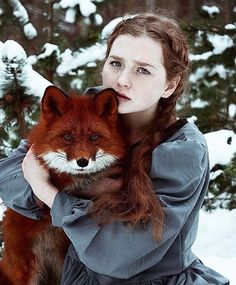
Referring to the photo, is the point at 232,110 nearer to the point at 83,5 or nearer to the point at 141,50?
the point at 83,5

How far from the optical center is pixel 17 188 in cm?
240

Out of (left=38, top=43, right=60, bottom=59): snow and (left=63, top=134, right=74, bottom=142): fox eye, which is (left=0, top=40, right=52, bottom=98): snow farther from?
(left=63, top=134, right=74, bottom=142): fox eye

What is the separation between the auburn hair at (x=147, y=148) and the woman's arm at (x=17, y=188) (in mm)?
341

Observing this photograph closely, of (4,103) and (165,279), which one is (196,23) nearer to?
(4,103)

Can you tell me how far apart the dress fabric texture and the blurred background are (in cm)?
142

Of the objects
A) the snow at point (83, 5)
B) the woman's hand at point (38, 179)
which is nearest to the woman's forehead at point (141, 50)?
the woman's hand at point (38, 179)

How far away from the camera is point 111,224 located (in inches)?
79.0

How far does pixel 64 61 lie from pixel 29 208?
91.4 inches

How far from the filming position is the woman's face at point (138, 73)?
217 cm

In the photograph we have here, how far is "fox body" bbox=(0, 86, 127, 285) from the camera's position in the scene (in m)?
2.15

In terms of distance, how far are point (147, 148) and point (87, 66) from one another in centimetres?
251

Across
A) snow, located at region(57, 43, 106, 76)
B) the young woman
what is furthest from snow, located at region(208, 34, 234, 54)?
the young woman

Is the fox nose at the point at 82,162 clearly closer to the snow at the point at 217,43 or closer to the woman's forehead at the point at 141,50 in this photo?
the woman's forehead at the point at 141,50

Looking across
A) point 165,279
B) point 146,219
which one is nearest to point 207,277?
point 165,279
